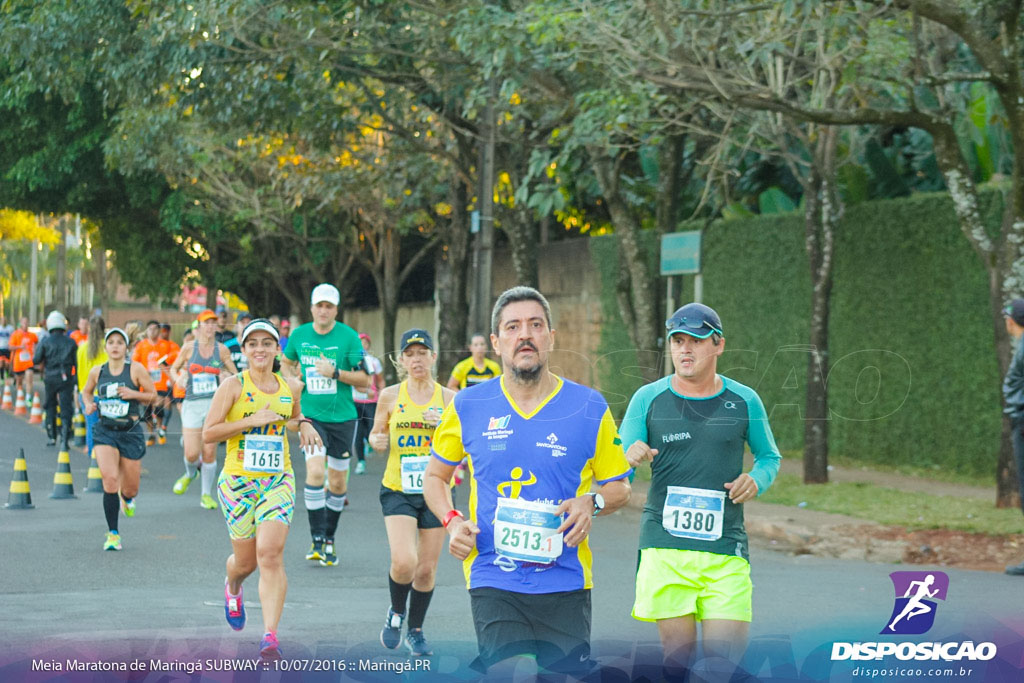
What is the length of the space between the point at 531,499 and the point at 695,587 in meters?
1.02

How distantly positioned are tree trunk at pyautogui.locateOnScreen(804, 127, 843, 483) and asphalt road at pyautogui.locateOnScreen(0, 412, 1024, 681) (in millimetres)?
2811

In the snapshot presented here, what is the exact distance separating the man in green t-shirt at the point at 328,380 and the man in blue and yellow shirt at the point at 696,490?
551 cm

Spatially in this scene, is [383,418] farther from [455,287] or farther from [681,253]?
[455,287]

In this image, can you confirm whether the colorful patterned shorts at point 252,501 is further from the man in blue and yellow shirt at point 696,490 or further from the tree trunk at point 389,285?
the tree trunk at point 389,285

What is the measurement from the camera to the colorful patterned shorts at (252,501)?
7.54 m

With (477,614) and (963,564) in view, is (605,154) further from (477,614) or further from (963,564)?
(477,614)

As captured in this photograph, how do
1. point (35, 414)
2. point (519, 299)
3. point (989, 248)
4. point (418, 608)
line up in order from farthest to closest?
point (35, 414) < point (989, 248) < point (418, 608) < point (519, 299)

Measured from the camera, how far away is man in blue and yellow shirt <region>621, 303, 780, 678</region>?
5480 mm

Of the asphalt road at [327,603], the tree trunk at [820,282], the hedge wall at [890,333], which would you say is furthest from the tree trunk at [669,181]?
the asphalt road at [327,603]

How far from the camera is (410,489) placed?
26.5ft

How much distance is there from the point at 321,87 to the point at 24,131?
1399 centimetres

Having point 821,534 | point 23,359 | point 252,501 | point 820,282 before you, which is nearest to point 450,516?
point 252,501

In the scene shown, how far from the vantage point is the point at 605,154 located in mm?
17344

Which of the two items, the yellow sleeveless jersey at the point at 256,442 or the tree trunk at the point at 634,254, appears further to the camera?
the tree trunk at the point at 634,254
